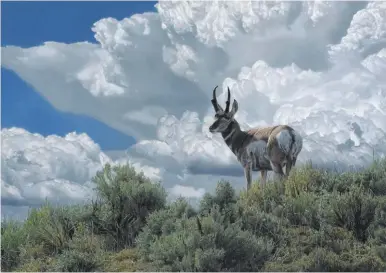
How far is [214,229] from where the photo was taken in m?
12.7

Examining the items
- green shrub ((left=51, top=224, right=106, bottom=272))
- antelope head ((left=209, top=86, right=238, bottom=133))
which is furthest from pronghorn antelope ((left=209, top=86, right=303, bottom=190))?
green shrub ((left=51, top=224, right=106, bottom=272))

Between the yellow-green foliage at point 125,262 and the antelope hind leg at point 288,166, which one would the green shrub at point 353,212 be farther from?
the yellow-green foliage at point 125,262

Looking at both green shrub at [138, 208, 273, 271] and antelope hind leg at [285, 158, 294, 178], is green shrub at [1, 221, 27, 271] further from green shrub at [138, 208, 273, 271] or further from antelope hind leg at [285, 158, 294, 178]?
antelope hind leg at [285, 158, 294, 178]

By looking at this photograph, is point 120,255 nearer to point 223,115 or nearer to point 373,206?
point 373,206

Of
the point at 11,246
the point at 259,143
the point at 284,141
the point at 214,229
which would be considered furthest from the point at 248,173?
the point at 11,246

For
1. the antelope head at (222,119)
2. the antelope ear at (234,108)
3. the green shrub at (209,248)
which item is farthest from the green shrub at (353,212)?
the antelope head at (222,119)

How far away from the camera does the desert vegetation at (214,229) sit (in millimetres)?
12586

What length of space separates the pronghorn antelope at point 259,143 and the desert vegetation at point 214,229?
3.12ft

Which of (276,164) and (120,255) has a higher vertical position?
(276,164)

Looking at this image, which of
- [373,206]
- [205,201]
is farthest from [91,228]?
[373,206]

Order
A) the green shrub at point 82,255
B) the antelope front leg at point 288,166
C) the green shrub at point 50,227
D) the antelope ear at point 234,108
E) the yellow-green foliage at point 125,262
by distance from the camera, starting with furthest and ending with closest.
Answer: the antelope ear at point 234,108 < the antelope front leg at point 288,166 < the green shrub at point 50,227 < the yellow-green foliage at point 125,262 < the green shrub at point 82,255

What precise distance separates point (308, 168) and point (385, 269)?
662 centimetres

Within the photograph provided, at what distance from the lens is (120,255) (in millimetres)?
14148

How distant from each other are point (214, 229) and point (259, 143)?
739 cm
